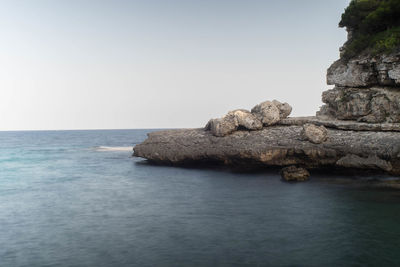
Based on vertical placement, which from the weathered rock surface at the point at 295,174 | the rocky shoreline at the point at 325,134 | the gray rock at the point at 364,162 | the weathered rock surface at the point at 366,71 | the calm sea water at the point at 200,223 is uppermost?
the weathered rock surface at the point at 366,71

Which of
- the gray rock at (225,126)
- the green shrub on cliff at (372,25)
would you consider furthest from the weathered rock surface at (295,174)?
the green shrub on cliff at (372,25)

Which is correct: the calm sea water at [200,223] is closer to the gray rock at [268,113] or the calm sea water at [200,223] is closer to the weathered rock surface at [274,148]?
the weathered rock surface at [274,148]

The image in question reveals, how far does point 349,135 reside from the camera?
27.3 metres

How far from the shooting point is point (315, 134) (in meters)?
27.4

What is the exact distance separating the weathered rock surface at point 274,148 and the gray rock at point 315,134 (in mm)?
356

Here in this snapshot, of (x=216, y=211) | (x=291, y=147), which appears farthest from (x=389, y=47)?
(x=216, y=211)

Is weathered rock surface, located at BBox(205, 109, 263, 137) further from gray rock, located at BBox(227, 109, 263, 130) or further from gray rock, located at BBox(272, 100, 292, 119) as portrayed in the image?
gray rock, located at BBox(272, 100, 292, 119)

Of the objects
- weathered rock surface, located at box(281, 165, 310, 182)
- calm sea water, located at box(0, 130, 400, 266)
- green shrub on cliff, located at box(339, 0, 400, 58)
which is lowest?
calm sea water, located at box(0, 130, 400, 266)

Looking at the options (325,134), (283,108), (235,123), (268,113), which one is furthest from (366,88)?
(235,123)

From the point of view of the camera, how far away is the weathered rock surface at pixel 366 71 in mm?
26688

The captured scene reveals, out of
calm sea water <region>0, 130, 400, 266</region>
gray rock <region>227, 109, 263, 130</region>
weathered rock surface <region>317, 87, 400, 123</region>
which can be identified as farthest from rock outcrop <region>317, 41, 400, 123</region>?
calm sea water <region>0, 130, 400, 266</region>

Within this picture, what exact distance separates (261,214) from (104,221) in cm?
777

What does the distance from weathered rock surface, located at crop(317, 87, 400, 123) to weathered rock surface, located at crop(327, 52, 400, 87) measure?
0.60 m

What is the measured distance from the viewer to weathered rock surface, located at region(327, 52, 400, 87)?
26688 millimetres
